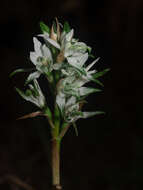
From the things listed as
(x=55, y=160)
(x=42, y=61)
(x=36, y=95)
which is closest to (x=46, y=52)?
(x=42, y=61)

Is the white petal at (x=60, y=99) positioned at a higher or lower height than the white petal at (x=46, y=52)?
lower

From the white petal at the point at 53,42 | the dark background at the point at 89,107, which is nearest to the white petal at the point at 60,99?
the white petal at the point at 53,42

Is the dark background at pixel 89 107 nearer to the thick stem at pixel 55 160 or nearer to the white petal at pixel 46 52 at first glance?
the thick stem at pixel 55 160

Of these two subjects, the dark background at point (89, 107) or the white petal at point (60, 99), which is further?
the dark background at point (89, 107)

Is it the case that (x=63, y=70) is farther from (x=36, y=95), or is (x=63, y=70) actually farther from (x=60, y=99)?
(x=36, y=95)

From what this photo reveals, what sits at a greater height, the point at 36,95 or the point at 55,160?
the point at 36,95

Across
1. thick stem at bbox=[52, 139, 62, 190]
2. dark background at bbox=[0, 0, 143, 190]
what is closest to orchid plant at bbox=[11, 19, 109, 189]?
A: thick stem at bbox=[52, 139, 62, 190]

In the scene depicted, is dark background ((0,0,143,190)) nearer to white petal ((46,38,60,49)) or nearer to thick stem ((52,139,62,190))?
thick stem ((52,139,62,190))
